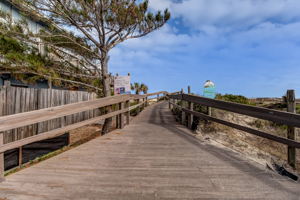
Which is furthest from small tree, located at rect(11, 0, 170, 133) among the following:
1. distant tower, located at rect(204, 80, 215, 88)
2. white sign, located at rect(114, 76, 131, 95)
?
distant tower, located at rect(204, 80, 215, 88)

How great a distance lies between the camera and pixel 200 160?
9.98ft

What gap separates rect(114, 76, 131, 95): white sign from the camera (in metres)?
8.37

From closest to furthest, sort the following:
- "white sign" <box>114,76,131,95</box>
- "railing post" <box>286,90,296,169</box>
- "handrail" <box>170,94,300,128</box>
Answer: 1. "handrail" <box>170,94,300,128</box>
2. "railing post" <box>286,90,296,169</box>
3. "white sign" <box>114,76,131,95</box>

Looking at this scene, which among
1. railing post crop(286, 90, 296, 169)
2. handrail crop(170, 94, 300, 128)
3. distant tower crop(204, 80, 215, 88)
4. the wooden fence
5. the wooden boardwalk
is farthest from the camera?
distant tower crop(204, 80, 215, 88)

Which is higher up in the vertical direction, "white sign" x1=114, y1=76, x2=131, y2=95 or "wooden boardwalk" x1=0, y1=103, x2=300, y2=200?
"white sign" x1=114, y1=76, x2=131, y2=95

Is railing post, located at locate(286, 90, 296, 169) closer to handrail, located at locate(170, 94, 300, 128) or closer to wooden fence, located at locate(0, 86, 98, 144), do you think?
handrail, located at locate(170, 94, 300, 128)

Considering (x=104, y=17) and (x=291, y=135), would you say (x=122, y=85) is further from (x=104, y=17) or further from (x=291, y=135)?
(x=291, y=135)

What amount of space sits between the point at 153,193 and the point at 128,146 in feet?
6.46

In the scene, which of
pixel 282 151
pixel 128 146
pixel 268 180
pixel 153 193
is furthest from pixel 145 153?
pixel 282 151

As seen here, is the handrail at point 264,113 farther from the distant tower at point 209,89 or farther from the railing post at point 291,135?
the distant tower at point 209,89

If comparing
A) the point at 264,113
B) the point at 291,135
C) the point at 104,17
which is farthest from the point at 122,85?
the point at 291,135

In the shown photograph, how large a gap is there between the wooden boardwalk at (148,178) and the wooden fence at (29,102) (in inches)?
106

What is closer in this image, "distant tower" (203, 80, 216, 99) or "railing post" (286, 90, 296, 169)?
"railing post" (286, 90, 296, 169)

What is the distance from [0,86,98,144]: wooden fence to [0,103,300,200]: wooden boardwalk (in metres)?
2.70
